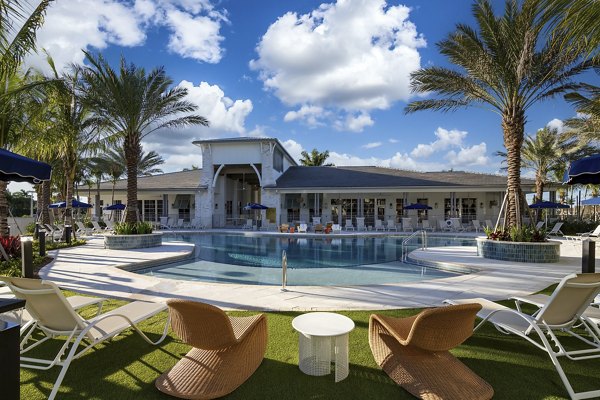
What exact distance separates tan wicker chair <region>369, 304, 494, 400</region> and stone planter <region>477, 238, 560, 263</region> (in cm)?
920

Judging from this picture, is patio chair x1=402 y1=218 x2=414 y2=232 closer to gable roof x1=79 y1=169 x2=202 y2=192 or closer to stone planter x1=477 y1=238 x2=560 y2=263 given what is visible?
stone planter x1=477 y1=238 x2=560 y2=263

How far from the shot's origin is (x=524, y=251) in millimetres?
10812

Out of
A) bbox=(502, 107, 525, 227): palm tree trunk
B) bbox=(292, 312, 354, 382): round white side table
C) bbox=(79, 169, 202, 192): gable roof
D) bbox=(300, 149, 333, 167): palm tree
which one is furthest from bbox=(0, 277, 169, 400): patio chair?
bbox=(300, 149, 333, 167): palm tree

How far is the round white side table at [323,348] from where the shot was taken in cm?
333

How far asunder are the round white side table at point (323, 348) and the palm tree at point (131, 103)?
1358 cm

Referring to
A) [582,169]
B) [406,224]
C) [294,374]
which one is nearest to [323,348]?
[294,374]

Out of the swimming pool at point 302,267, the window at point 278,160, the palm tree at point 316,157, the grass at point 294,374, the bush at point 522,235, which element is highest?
the palm tree at point 316,157

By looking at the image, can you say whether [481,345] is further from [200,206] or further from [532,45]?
[200,206]

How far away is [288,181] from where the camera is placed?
2812cm

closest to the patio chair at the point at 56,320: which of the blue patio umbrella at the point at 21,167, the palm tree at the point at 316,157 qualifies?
the blue patio umbrella at the point at 21,167

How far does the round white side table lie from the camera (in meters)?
3.33

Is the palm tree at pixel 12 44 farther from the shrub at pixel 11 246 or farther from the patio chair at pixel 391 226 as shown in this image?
the patio chair at pixel 391 226

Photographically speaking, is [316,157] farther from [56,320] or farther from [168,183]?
[56,320]

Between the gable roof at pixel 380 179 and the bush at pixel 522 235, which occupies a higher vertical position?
the gable roof at pixel 380 179
